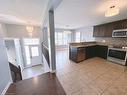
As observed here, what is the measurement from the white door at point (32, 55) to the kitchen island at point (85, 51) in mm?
3806

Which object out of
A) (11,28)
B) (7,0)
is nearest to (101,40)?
(7,0)

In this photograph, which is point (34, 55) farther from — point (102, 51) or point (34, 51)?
point (102, 51)

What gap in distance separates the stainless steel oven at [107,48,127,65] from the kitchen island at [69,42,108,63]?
33cm

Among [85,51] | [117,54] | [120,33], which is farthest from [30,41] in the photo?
[120,33]

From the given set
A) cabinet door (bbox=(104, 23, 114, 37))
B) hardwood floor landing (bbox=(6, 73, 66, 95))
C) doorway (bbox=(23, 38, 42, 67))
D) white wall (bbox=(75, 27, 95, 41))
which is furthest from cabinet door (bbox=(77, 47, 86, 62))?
doorway (bbox=(23, 38, 42, 67))

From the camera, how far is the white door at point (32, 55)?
241 inches

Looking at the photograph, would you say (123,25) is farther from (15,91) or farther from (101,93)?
(15,91)

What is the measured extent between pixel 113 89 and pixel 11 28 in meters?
7.16

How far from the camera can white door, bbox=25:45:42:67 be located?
20.1ft

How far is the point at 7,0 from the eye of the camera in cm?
182

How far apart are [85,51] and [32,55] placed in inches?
194

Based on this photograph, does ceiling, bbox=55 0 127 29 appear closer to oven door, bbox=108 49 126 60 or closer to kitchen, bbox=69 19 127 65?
kitchen, bbox=69 19 127 65

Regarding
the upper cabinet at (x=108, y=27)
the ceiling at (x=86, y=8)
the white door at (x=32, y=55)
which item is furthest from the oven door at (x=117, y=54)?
the white door at (x=32, y=55)

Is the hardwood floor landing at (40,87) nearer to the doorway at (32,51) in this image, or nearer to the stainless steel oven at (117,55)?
the stainless steel oven at (117,55)
